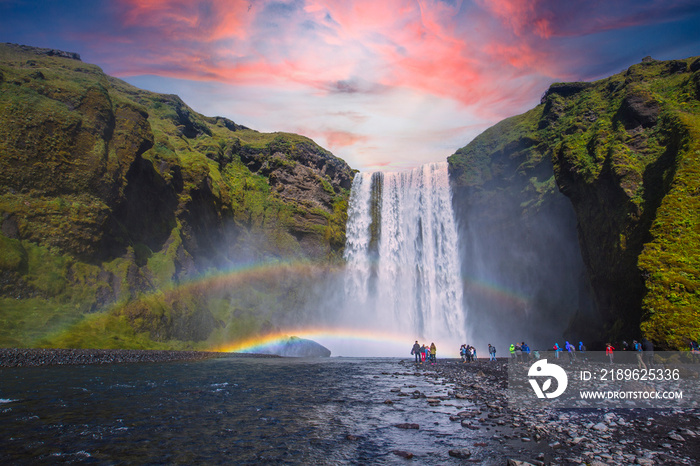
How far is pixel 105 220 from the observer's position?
4466 centimetres

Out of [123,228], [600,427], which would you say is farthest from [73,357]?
[600,427]

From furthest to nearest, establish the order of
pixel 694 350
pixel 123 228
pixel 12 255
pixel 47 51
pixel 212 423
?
pixel 47 51 < pixel 123 228 < pixel 12 255 < pixel 694 350 < pixel 212 423

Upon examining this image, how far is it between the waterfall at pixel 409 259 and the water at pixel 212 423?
45.2 m

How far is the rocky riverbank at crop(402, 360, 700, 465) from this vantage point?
320 inches

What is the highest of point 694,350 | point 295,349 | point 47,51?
point 47,51

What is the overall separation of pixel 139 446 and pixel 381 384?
15511mm

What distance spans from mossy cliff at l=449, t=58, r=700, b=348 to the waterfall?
16.1m

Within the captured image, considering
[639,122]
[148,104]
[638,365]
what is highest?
[148,104]

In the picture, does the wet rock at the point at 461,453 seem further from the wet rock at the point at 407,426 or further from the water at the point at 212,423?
the wet rock at the point at 407,426

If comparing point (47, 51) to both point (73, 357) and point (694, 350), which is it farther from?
point (694, 350)

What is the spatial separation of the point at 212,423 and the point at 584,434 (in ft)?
37.3

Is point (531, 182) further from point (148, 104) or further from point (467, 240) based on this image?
point (148, 104)

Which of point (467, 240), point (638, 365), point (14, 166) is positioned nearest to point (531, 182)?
point (467, 240)

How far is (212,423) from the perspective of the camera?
1152 cm
